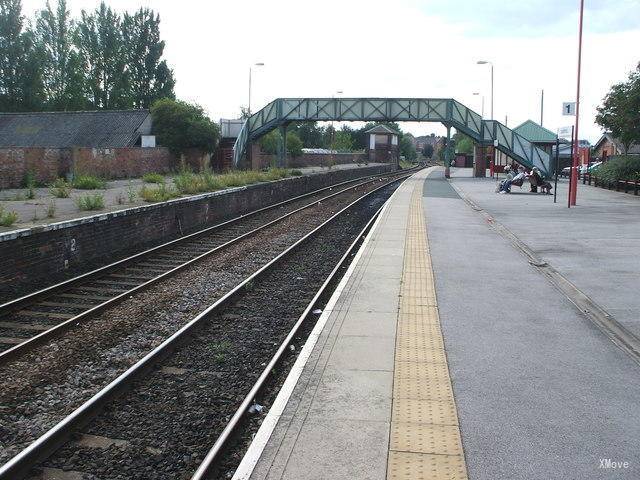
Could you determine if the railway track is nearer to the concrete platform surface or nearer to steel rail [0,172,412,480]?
steel rail [0,172,412,480]

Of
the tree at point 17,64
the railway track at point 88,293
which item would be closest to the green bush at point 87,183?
the railway track at point 88,293

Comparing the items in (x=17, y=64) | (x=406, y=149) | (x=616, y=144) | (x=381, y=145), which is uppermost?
(x=17, y=64)

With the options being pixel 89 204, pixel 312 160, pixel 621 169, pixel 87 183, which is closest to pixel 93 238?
pixel 89 204

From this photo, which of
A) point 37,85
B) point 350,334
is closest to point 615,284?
point 350,334

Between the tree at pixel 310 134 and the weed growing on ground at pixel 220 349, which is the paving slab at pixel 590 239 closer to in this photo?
the weed growing on ground at pixel 220 349

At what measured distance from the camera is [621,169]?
36.3 m

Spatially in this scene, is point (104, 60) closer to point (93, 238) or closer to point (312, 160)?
point (312, 160)

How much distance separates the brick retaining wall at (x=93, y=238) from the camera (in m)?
10.7

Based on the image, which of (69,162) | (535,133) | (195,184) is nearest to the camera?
(195,184)

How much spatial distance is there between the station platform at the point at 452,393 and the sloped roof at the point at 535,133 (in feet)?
179

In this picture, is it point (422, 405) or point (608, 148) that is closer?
point (422, 405)

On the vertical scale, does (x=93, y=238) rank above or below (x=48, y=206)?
below

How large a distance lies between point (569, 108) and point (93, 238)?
2072cm

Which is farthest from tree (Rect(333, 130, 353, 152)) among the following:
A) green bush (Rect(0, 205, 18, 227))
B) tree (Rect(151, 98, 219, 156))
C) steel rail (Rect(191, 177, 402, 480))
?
steel rail (Rect(191, 177, 402, 480))
